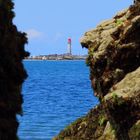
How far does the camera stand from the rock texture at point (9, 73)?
18625mm

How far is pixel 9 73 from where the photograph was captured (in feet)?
62.9

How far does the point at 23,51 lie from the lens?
1998 cm

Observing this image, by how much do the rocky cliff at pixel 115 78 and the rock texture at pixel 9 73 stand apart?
4.49 metres

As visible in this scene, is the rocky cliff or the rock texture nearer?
the rock texture

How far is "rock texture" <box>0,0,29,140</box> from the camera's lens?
1862 centimetres

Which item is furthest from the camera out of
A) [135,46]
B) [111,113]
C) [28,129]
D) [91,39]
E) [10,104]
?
[28,129]

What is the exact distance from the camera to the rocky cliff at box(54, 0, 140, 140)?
22.8m

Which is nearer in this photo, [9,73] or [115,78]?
[9,73]

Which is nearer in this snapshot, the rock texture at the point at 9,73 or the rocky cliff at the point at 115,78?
the rock texture at the point at 9,73

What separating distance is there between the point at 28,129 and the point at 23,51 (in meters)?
22.0

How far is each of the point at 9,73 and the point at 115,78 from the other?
285 inches

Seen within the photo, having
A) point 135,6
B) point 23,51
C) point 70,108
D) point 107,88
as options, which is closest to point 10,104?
point 23,51

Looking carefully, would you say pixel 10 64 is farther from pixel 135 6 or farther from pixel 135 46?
pixel 135 6

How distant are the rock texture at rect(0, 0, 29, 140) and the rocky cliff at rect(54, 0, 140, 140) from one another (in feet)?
14.7
